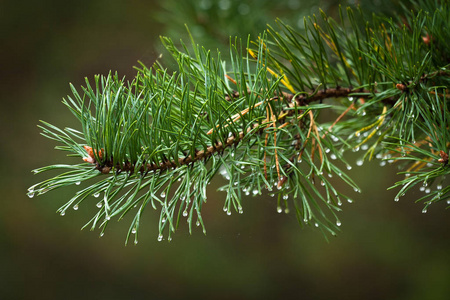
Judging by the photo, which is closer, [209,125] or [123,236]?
[209,125]

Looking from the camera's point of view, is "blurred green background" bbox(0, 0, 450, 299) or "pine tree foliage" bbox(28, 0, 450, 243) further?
"blurred green background" bbox(0, 0, 450, 299)

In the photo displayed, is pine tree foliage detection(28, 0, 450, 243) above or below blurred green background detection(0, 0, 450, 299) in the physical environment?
below

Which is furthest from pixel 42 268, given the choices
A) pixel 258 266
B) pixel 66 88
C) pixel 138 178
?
pixel 138 178

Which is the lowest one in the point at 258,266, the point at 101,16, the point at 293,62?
the point at 293,62

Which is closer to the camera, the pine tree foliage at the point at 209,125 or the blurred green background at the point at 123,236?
the pine tree foliage at the point at 209,125

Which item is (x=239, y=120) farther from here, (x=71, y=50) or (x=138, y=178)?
(x=71, y=50)

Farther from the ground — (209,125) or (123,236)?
(123,236)

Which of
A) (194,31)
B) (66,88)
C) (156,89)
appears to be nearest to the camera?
(156,89)

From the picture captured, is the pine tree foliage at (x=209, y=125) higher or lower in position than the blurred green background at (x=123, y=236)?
lower
